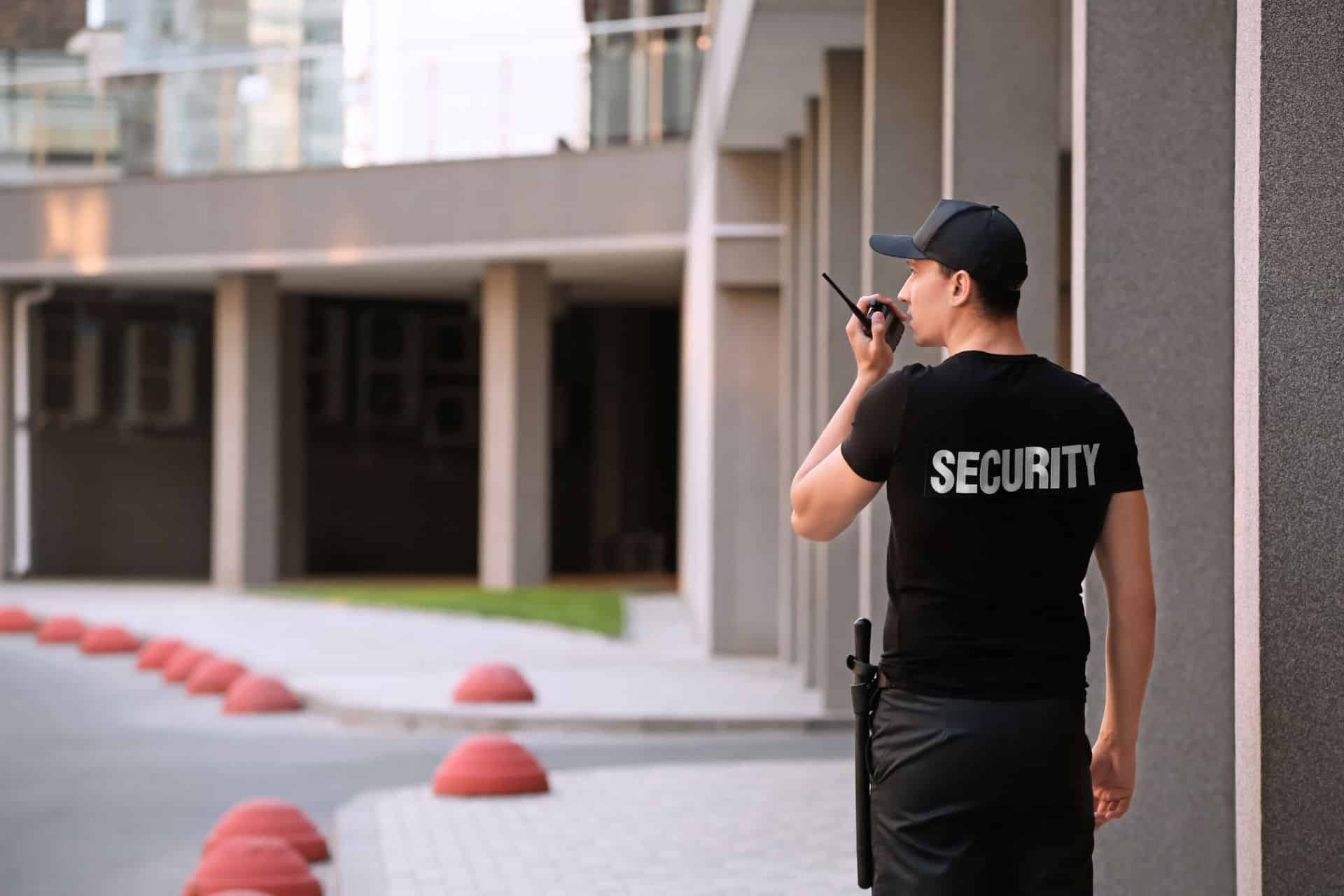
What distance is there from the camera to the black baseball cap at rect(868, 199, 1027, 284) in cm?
353

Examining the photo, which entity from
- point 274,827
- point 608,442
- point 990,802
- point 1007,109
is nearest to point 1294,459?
point 990,802

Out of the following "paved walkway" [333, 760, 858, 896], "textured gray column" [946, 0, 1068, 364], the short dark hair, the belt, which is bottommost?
"paved walkway" [333, 760, 858, 896]

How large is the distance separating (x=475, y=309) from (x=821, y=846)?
27.7 meters

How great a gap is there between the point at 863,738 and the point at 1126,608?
58 centimetres

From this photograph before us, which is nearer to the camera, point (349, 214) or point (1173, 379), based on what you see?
point (1173, 379)

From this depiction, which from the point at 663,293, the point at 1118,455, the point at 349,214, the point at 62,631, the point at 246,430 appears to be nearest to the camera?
the point at 1118,455

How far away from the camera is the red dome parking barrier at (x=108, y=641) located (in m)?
20.2

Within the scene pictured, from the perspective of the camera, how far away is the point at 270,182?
2962 centimetres

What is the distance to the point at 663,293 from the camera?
111 feet

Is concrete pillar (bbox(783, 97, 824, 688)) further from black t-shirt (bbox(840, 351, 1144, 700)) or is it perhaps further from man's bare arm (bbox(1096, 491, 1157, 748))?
black t-shirt (bbox(840, 351, 1144, 700))

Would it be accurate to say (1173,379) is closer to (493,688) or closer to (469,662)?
(493,688)

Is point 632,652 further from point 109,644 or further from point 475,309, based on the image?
point 475,309

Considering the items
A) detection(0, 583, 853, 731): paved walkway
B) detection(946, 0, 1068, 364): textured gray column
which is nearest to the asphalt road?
detection(0, 583, 853, 731): paved walkway

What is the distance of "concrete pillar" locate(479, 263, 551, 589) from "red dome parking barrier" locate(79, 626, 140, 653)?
8562 mm
